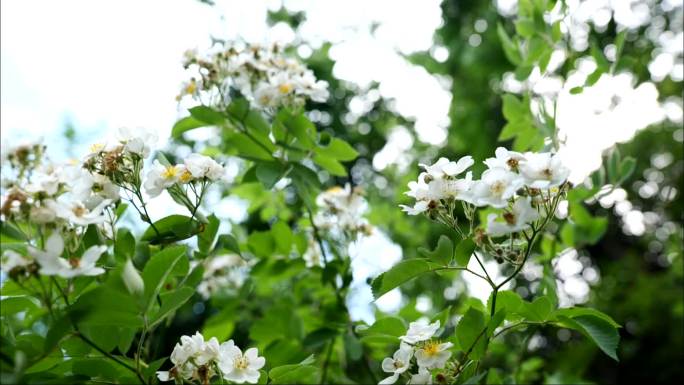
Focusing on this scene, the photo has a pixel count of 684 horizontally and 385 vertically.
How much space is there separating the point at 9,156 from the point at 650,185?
21.0ft

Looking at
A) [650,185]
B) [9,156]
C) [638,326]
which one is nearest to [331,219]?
[9,156]

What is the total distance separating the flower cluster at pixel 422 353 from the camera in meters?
1.01

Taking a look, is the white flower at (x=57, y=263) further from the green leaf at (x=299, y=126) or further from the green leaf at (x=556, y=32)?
the green leaf at (x=556, y=32)

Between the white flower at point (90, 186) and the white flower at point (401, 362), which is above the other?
the white flower at point (90, 186)

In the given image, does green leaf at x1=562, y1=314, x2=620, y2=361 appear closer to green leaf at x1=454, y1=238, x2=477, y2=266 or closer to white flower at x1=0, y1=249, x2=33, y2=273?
green leaf at x1=454, y1=238, x2=477, y2=266

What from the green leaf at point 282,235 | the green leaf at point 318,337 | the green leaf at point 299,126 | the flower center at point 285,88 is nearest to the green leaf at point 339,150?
the green leaf at point 299,126

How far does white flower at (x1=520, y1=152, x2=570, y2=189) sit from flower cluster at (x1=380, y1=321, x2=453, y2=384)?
0.26m

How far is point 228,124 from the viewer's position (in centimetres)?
161

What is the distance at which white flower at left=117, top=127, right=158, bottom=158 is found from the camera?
1142 millimetres

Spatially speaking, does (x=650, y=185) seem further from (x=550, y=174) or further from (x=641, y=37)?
(x=550, y=174)

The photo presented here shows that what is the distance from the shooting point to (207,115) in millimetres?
1532

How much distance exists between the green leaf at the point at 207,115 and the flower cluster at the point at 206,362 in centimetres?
64

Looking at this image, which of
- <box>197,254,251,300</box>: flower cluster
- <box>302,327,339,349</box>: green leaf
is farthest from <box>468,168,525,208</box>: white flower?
<box>197,254,251,300</box>: flower cluster

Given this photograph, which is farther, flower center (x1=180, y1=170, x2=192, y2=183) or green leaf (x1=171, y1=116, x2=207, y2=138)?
green leaf (x1=171, y1=116, x2=207, y2=138)
